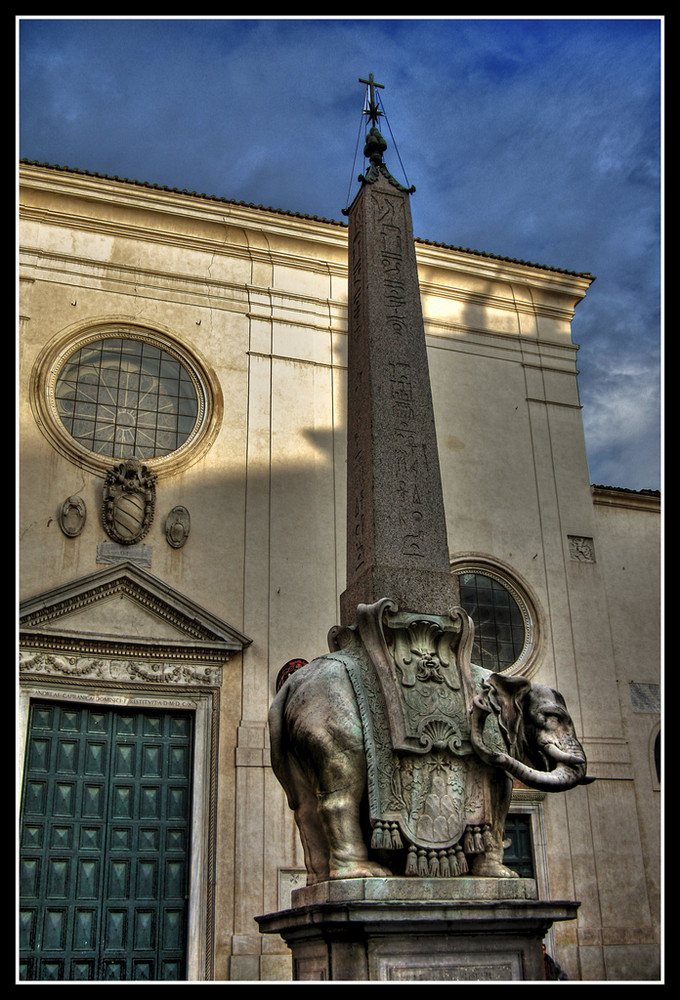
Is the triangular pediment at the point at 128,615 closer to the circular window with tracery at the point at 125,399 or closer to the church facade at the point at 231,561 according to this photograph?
the church facade at the point at 231,561

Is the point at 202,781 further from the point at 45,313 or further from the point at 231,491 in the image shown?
the point at 45,313

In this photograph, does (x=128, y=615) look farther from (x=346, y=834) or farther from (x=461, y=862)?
(x=461, y=862)

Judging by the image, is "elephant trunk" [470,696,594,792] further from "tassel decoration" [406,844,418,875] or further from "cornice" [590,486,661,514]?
"cornice" [590,486,661,514]

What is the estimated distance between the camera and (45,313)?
12.4 metres

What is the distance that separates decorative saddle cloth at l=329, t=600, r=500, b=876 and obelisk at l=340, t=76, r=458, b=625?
8.1 inches

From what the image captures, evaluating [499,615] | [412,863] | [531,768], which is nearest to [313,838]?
[412,863]

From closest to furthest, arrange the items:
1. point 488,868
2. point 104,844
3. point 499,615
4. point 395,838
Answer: point 395,838, point 488,868, point 104,844, point 499,615

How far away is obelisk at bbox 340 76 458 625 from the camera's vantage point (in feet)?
17.6

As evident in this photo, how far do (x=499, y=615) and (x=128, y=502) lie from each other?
559 centimetres

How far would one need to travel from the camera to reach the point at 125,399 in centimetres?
1258

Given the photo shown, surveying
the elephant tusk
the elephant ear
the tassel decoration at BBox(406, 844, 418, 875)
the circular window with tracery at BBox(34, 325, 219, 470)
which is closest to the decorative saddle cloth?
the tassel decoration at BBox(406, 844, 418, 875)

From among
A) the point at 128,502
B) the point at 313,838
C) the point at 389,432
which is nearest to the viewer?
the point at 313,838

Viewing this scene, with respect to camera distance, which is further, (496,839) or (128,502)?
(128,502)

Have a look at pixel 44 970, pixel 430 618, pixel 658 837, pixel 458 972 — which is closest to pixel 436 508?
pixel 430 618
